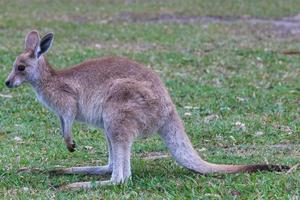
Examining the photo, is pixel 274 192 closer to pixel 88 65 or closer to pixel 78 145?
pixel 88 65

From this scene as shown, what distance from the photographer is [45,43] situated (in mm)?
5684

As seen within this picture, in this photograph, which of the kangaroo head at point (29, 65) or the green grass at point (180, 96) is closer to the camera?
the green grass at point (180, 96)

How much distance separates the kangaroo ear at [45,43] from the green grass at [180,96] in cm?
91

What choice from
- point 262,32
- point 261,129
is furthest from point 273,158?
point 262,32

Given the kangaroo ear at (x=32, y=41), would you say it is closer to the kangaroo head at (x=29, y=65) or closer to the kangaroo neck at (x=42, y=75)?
the kangaroo head at (x=29, y=65)

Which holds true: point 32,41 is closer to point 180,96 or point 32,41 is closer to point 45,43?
point 45,43

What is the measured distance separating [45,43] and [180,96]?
3316 mm

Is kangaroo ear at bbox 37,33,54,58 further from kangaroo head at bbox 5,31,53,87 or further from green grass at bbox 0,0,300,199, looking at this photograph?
green grass at bbox 0,0,300,199

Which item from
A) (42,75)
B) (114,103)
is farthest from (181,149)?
(42,75)

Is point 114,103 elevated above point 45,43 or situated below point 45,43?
below

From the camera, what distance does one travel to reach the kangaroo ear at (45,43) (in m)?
5.64

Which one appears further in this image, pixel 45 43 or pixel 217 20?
pixel 217 20

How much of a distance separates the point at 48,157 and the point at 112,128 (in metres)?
1.29

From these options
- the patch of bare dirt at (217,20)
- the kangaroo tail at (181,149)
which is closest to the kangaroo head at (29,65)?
the kangaroo tail at (181,149)
